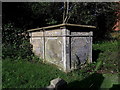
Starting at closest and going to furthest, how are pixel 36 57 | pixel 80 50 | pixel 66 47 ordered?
pixel 66 47
pixel 80 50
pixel 36 57

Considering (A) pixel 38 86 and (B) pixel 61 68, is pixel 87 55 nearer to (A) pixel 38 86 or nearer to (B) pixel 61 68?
(B) pixel 61 68

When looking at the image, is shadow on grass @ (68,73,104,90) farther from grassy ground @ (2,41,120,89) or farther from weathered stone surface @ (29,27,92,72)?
weathered stone surface @ (29,27,92,72)

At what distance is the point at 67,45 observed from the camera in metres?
5.48

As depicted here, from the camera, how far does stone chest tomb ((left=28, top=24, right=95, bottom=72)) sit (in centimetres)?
547

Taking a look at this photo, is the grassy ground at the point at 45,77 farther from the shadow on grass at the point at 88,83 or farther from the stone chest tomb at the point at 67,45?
the stone chest tomb at the point at 67,45

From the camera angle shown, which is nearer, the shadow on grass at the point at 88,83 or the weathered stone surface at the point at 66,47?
the shadow on grass at the point at 88,83

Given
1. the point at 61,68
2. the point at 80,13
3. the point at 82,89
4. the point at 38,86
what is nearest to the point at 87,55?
the point at 61,68

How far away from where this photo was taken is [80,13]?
13742mm

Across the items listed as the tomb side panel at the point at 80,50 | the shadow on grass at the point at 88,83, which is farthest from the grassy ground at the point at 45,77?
the tomb side panel at the point at 80,50

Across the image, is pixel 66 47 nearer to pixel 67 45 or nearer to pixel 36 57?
pixel 67 45

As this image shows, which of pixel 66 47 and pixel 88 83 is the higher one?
pixel 66 47

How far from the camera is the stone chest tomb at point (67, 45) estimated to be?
547 centimetres

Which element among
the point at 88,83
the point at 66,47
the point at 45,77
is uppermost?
the point at 66,47

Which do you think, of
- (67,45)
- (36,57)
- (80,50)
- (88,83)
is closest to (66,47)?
(67,45)
